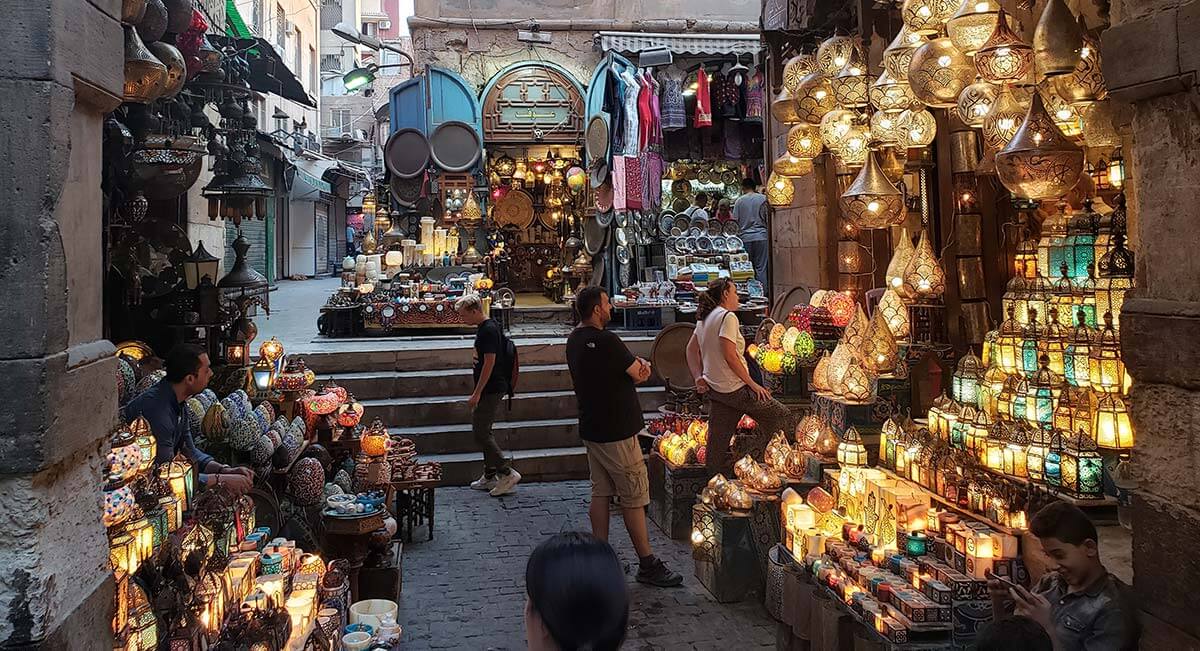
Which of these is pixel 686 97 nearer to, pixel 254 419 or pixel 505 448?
pixel 505 448

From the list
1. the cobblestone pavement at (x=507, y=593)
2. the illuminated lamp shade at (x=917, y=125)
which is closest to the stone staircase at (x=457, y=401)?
the cobblestone pavement at (x=507, y=593)

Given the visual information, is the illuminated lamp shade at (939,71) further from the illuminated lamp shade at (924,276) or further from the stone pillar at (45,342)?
the stone pillar at (45,342)

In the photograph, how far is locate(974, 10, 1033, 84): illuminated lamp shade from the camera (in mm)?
3078

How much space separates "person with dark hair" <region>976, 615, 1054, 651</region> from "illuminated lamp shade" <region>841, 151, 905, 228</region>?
2.72 meters

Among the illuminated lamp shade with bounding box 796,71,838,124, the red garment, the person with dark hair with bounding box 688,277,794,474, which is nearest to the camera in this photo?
the illuminated lamp shade with bounding box 796,71,838,124

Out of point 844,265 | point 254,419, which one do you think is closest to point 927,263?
point 844,265

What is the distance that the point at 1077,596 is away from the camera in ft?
8.12

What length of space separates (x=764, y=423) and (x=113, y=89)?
430cm

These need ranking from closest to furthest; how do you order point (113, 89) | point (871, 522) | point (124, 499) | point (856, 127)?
point (113, 89)
point (124, 499)
point (871, 522)
point (856, 127)

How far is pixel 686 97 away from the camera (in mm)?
13836

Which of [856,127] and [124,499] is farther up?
[856,127]

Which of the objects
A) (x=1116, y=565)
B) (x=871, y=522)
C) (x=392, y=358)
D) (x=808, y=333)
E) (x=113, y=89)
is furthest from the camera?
(x=392, y=358)

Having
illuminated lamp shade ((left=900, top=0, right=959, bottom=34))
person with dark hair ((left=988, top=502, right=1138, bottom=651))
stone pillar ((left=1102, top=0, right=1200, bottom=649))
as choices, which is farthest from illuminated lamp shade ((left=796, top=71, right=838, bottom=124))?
person with dark hair ((left=988, top=502, right=1138, bottom=651))

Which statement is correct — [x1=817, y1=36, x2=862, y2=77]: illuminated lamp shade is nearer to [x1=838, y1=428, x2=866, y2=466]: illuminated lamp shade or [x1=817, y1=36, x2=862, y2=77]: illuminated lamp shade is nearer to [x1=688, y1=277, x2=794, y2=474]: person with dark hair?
[x1=688, y1=277, x2=794, y2=474]: person with dark hair
